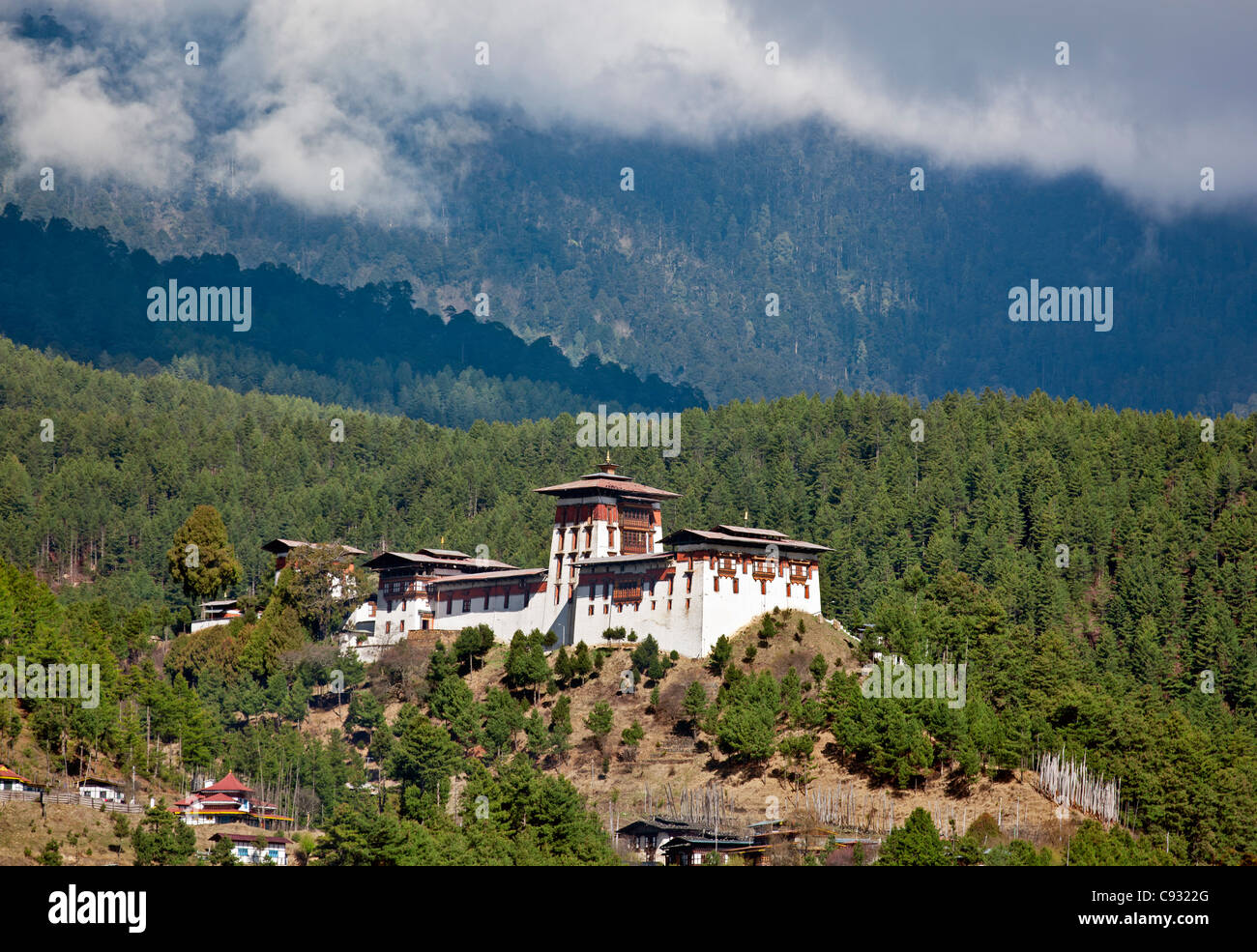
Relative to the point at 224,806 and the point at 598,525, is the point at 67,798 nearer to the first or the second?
the point at 224,806

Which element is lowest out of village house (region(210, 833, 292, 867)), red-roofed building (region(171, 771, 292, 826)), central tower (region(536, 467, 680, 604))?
village house (region(210, 833, 292, 867))

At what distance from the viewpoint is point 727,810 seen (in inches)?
3543

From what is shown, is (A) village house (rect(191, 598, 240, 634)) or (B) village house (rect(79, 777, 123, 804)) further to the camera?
(A) village house (rect(191, 598, 240, 634))

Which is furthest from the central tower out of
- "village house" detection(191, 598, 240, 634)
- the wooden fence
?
the wooden fence

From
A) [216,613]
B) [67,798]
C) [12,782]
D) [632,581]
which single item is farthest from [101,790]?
[216,613]

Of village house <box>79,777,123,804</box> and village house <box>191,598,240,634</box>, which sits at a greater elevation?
village house <box>191,598,240,634</box>

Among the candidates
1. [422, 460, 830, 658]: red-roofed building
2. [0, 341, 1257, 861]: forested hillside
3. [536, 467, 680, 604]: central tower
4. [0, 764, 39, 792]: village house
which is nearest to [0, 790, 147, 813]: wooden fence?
[0, 764, 39, 792]: village house

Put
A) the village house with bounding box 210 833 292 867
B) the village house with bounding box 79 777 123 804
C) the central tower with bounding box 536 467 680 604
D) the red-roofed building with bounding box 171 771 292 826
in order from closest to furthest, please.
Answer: the village house with bounding box 210 833 292 867
the village house with bounding box 79 777 123 804
the red-roofed building with bounding box 171 771 292 826
the central tower with bounding box 536 467 680 604

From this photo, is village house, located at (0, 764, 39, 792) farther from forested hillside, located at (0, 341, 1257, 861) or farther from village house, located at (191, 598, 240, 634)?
village house, located at (191, 598, 240, 634)

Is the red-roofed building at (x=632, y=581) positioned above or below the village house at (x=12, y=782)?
above

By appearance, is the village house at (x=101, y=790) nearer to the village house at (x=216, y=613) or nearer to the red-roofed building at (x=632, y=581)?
the red-roofed building at (x=632, y=581)

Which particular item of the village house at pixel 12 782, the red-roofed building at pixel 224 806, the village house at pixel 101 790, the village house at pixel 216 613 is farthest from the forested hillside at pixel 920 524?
the village house at pixel 12 782

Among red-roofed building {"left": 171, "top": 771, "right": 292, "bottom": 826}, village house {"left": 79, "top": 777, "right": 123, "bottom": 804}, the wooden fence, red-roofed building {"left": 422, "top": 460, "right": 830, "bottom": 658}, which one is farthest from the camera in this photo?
red-roofed building {"left": 422, "top": 460, "right": 830, "bottom": 658}
